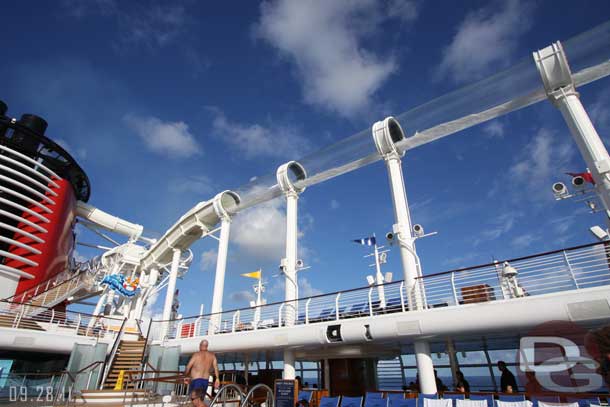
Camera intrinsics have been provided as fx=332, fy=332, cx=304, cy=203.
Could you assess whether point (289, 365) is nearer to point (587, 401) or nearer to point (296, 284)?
point (296, 284)

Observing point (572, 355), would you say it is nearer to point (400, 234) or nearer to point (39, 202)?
point (400, 234)

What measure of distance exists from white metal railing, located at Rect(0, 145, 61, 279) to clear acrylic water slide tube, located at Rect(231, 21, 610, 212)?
43.7 feet

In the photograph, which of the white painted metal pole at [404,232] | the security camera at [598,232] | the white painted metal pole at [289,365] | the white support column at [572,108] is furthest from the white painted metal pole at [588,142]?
the white painted metal pole at [289,365]

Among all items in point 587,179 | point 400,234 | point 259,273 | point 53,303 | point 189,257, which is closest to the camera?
point 400,234

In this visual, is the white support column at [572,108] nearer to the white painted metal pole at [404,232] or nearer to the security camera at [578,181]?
the security camera at [578,181]

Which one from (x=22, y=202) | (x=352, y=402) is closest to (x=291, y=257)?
(x=352, y=402)

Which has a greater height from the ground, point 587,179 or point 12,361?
point 587,179

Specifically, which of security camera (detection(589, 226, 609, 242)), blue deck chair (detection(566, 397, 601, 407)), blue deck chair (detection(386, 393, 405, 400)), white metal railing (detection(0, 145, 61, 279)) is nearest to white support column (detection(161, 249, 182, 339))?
white metal railing (detection(0, 145, 61, 279))

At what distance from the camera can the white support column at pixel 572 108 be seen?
744 centimetres

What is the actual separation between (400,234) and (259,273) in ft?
37.3

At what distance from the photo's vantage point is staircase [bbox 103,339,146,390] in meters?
12.1

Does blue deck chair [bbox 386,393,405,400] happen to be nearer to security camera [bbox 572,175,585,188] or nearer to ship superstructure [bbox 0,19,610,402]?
ship superstructure [bbox 0,19,610,402]

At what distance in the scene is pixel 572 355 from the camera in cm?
821

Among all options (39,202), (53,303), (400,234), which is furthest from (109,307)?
(400,234)
